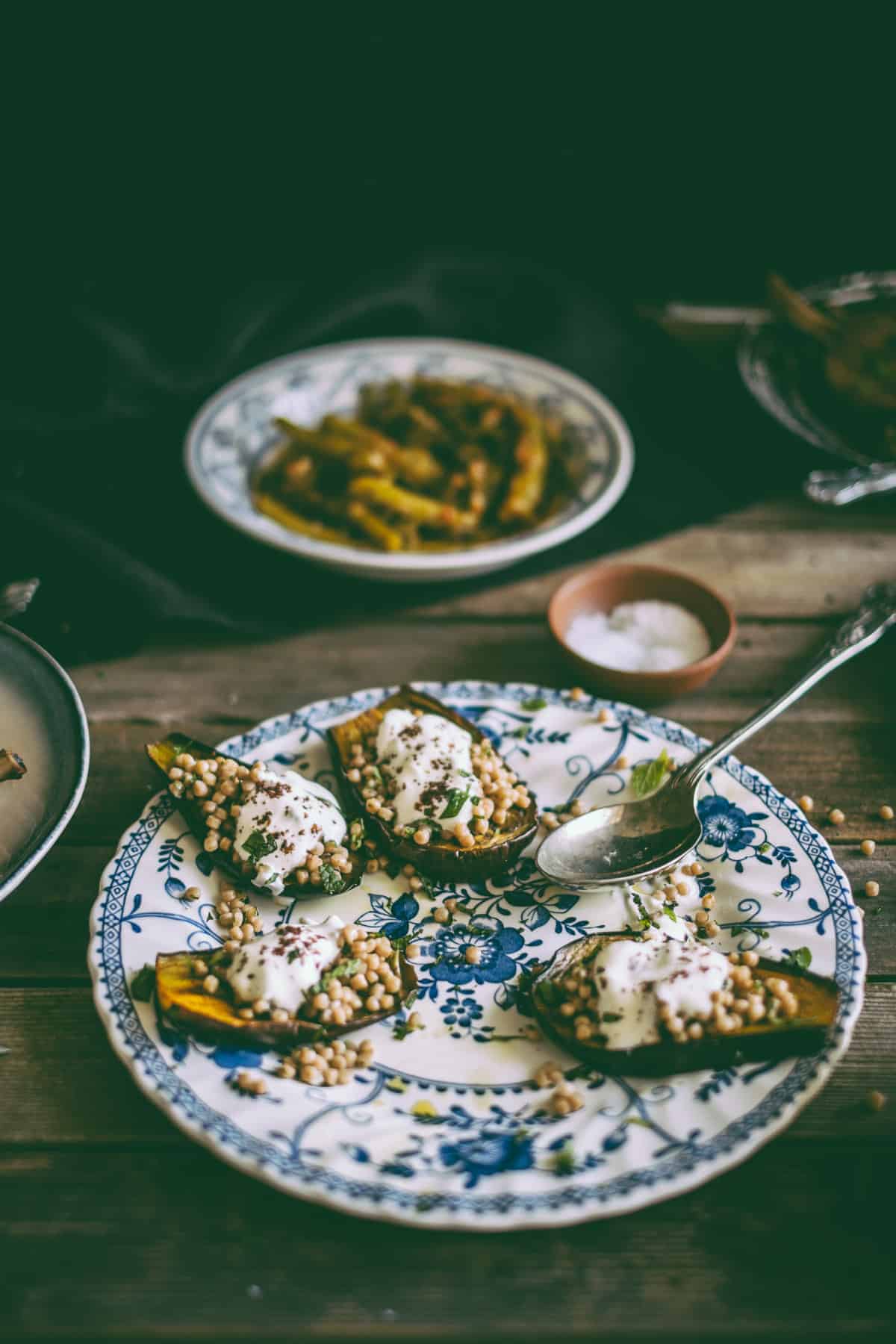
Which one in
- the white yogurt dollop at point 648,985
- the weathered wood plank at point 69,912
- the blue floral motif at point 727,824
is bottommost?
the weathered wood plank at point 69,912

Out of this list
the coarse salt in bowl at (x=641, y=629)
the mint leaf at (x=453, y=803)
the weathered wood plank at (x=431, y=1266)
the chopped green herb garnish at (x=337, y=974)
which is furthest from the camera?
the coarse salt in bowl at (x=641, y=629)

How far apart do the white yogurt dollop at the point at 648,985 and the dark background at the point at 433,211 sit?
132cm

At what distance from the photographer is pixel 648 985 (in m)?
1.42

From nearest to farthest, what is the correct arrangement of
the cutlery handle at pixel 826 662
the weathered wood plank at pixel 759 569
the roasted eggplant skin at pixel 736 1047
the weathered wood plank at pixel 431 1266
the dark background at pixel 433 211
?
1. the weathered wood plank at pixel 431 1266
2. the roasted eggplant skin at pixel 736 1047
3. the cutlery handle at pixel 826 662
4. the weathered wood plank at pixel 759 569
5. the dark background at pixel 433 211

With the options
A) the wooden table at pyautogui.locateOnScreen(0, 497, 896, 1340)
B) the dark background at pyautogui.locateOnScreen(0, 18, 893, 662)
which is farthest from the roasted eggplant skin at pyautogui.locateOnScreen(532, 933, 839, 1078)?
the dark background at pyautogui.locateOnScreen(0, 18, 893, 662)

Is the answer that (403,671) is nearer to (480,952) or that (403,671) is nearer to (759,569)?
(480,952)

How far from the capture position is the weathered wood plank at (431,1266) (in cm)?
124

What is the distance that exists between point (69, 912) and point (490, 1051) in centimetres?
73

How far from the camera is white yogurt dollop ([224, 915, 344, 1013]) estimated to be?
145 centimetres

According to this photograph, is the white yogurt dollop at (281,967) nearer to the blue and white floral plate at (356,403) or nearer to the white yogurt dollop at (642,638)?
the white yogurt dollop at (642,638)

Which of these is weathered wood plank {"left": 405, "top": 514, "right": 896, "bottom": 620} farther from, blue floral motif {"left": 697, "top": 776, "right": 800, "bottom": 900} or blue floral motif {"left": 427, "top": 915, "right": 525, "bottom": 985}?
blue floral motif {"left": 427, "top": 915, "right": 525, "bottom": 985}

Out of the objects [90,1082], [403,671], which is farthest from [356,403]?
[90,1082]

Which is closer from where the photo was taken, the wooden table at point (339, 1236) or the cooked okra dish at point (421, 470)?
the wooden table at point (339, 1236)

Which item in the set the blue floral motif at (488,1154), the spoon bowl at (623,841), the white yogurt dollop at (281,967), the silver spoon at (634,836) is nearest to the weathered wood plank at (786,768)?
the silver spoon at (634,836)
